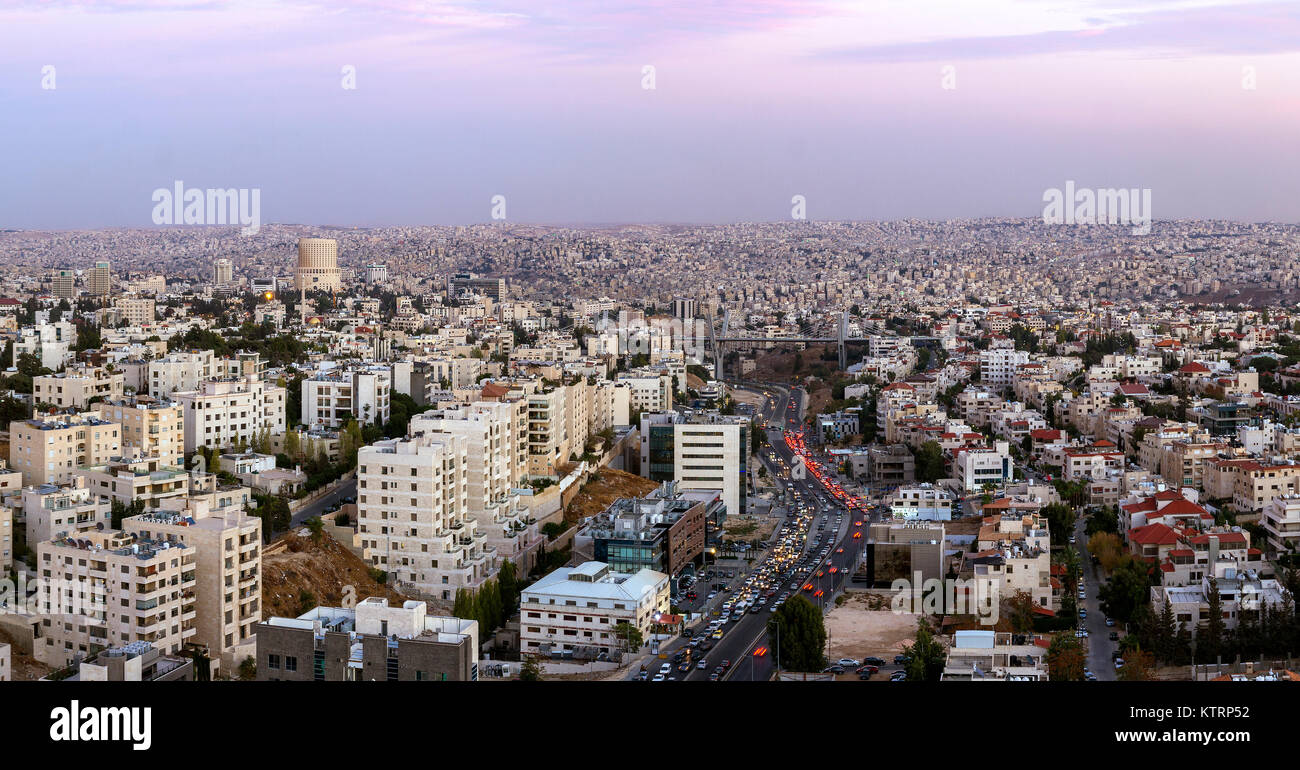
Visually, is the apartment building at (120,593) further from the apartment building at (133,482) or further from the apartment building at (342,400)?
the apartment building at (342,400)

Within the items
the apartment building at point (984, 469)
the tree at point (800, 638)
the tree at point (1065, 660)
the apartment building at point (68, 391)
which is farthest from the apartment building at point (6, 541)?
the apartment building at point (984, 469)

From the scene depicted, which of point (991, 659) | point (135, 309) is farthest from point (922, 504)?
point (135, 309)

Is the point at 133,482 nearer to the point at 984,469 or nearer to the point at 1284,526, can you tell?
the point at 984,469

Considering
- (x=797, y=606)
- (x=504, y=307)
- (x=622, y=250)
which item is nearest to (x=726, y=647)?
(x=797, y=606)

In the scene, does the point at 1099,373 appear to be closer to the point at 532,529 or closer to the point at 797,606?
the point at 532,529
